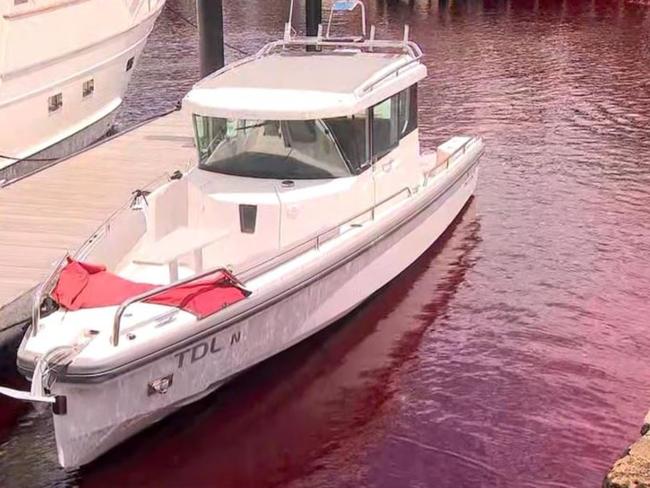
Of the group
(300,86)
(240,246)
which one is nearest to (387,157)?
(300,86)

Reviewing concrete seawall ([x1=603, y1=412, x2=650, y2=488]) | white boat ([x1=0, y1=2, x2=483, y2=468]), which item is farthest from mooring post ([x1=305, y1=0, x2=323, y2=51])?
concrete seawall ([x1=603, y1=412, x2=650, y2=488])

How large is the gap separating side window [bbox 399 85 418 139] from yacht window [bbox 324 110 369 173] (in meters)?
1.07

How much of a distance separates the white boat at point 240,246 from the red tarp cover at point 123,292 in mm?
14

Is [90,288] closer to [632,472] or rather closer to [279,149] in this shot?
[279,149]

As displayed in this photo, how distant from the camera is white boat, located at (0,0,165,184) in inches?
551

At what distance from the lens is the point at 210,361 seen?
8328mm

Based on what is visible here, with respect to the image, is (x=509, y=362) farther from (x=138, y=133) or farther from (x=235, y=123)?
(x=138, y=133)

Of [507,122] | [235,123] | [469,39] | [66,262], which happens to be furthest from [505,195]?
[469,39]

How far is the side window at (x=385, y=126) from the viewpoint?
34.1ft

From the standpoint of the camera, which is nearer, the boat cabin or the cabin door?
the boat cabin

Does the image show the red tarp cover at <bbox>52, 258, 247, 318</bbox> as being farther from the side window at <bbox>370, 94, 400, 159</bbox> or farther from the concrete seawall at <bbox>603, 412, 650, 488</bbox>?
the concrete seawall at <bbox>603, 412, 650, 488</bbox>

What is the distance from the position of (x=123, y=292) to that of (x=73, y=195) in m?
4.00

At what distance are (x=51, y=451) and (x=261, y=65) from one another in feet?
16.4

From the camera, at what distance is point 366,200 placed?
10.2 m
